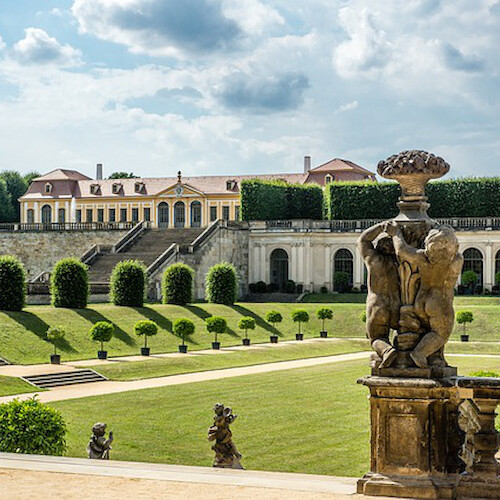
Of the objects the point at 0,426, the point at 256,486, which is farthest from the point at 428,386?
the point at 0,426

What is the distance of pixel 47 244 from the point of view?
71438mm

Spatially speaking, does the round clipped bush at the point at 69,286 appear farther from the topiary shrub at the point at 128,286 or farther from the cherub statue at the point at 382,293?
the cherub statue at the point at 382,293

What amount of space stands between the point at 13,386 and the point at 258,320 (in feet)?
79.0

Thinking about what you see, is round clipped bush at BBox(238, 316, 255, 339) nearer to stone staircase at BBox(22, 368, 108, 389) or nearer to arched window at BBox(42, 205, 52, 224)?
stone staircase at BBox(22, 368, 108, 389)

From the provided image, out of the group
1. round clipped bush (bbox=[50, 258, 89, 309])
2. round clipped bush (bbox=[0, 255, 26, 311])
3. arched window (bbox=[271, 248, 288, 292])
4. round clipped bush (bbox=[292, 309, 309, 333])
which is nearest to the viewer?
round clipped bush (bbox=[0, 255, 26, 311])

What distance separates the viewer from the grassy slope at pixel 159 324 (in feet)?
120

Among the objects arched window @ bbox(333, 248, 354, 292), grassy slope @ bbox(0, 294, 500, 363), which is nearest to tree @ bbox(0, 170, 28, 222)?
arched window @ bbox(333, 248, 354, 292)

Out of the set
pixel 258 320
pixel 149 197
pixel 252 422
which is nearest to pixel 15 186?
pixel 149 197

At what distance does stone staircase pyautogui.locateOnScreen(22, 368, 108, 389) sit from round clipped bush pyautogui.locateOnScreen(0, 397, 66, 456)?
14.9 m

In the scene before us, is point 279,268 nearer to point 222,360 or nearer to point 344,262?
point 344,262

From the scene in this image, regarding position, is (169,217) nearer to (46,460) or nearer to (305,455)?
(305,455)

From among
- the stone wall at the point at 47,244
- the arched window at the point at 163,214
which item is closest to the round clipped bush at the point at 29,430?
the stone wall at the point at 47,244

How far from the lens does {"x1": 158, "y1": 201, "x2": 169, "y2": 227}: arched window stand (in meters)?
86.8

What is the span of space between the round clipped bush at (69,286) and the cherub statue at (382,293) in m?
35.5
